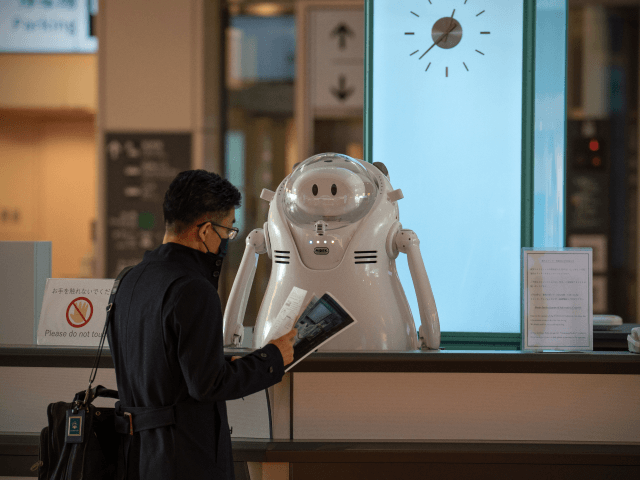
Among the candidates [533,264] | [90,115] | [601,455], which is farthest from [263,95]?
[601,455]

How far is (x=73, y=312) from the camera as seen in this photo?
1682 mm

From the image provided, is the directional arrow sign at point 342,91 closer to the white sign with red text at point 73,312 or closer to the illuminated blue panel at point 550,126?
the illuminated blue panel at point 550,126

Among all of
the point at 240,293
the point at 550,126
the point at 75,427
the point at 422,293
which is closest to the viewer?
the point at 75,427

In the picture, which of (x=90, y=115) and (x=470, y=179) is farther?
(x=90, y=115)

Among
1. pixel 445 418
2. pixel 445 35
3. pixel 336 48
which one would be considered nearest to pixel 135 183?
pixel 336 48

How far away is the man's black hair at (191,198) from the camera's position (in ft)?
3.82

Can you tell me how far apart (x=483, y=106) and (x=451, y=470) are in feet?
3.99

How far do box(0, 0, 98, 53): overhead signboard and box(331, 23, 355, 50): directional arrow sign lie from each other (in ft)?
6.03

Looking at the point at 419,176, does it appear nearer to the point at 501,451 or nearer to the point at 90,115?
the point at 501,451

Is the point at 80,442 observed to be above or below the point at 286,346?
below

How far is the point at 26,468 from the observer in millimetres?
1571

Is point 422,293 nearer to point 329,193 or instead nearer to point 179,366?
point 329,193

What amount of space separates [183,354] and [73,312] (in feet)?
2.46

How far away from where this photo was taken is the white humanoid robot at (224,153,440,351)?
1.61 metres
